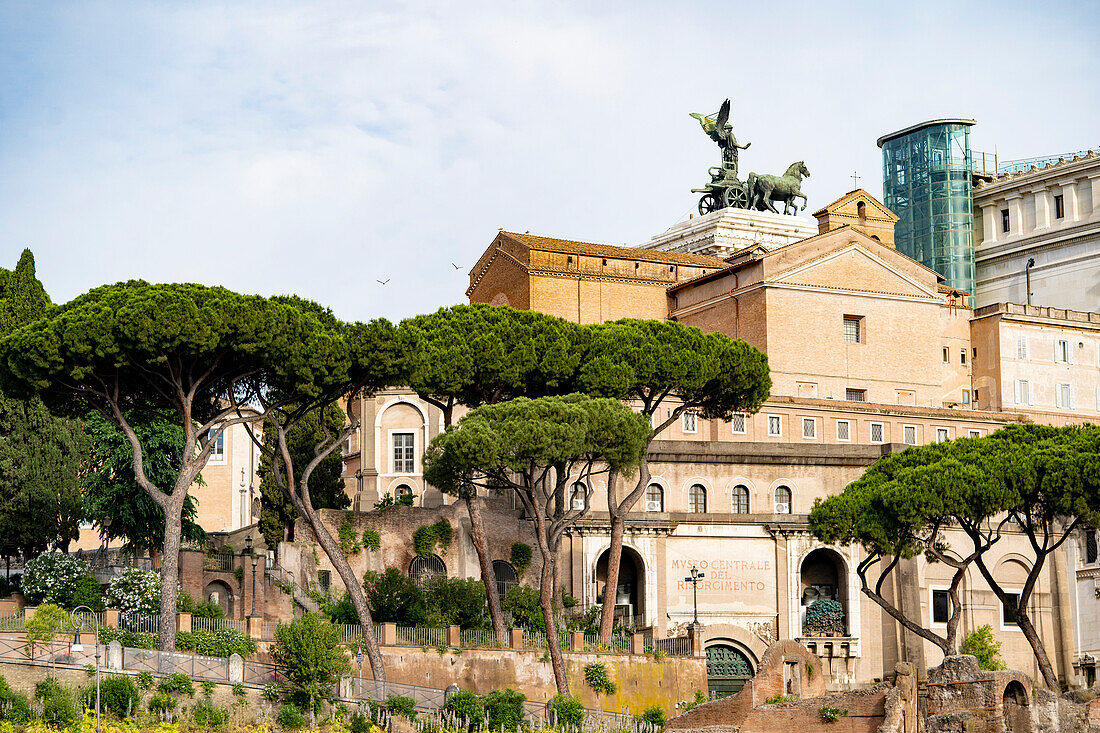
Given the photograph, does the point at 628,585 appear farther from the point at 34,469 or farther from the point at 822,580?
the point at 34,469

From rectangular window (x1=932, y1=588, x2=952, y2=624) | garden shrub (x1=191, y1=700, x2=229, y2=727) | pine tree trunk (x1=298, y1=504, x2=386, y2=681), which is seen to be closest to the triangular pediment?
rectangular window (x1=932, y1=588, x2=952, y2=624)

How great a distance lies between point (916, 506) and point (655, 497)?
11.8m

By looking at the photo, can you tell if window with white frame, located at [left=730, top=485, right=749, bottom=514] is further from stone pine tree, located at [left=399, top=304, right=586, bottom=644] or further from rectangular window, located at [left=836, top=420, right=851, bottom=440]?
rectangular window, located at [left=836, top=420, right=851, bottom=440]

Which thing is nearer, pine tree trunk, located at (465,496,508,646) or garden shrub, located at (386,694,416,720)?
garden shrub, located at (386,694,416,720)

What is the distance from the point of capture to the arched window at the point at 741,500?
185ft

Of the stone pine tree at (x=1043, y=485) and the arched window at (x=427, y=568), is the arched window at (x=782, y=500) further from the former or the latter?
the arched window at (x=427, y=568)

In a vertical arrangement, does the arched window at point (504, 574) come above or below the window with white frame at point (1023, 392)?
below

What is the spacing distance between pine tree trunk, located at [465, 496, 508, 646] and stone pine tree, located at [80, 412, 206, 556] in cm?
917

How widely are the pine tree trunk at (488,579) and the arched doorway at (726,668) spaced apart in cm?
814

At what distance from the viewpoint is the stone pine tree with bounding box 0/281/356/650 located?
40062 millimetres

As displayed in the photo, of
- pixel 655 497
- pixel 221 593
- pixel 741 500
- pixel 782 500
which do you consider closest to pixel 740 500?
pixel 741 500

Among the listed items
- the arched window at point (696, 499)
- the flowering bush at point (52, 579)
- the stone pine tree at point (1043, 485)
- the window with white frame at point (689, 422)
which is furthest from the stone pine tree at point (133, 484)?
the stone pine tree at point (1043, 485)

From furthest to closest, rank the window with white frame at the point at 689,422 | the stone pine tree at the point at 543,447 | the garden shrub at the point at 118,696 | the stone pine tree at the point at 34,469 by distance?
1. the window with white frame at the point at 689,422
2. the stone pine tree at the point at 34,469
3. the stone pine tree at the point at 543,447
4. the garden shrub at the point at 118,696

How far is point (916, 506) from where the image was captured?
4594 cm
